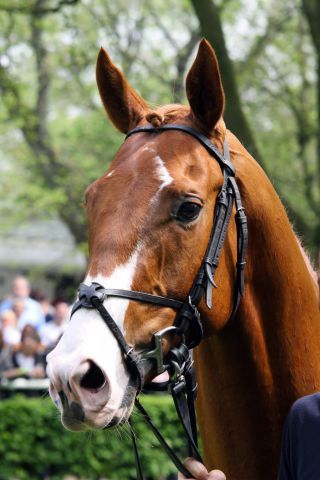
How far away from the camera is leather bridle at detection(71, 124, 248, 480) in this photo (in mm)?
2816

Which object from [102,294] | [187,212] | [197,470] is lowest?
[197,470]

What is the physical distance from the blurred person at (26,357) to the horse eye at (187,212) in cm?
835

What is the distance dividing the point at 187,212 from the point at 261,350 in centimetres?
74

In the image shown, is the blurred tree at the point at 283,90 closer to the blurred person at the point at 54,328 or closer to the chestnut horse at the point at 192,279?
the blurred person at the point at 54,328

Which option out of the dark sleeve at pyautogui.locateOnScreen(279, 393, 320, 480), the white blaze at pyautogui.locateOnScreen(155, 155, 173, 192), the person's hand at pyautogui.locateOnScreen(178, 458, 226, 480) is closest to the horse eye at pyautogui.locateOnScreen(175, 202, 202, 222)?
the white blaze at pyautogui.locateOnScreen(155, 155, 173, 192)

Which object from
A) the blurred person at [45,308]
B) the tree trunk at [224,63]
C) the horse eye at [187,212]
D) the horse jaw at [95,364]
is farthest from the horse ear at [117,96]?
the blurred person at [45,308]

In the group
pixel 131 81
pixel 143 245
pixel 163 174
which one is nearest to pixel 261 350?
pixel 143 245

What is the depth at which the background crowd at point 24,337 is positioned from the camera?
11062mm

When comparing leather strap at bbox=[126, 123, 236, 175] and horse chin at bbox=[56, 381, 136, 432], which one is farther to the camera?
leather strap at bbox=[126, 123, 236, 175]

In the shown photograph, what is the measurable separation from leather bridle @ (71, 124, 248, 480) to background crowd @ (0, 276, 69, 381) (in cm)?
679

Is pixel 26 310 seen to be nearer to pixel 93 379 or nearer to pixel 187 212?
pixel 187 212

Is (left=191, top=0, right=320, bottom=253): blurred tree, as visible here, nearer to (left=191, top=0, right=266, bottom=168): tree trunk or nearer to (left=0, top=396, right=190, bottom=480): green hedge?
(left=191, top=0, right=266, bottom=168): tree trunk

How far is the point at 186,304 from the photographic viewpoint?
119 inches

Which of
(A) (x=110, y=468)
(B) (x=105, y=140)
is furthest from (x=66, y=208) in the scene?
(A) (x=110, y=468)
